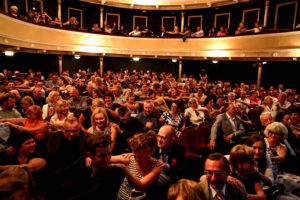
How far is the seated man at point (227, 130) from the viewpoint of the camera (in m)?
3.79

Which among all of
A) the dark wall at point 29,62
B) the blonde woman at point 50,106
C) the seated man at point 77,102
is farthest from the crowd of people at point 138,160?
the dark wall at point 29,62

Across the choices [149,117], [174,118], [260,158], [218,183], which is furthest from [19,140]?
[174,118]

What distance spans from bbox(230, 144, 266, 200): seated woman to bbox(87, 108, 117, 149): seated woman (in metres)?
1.73

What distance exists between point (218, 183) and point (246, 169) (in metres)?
0.47

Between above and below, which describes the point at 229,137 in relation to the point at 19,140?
below

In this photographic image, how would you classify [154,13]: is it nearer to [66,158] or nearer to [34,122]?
[34,122]

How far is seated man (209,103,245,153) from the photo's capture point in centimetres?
379

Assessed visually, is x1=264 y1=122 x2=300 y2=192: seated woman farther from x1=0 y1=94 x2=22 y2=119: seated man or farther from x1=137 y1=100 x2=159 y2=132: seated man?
x1=0 y1=94 x2=22 y2=119: seated man

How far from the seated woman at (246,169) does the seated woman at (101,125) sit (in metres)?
1.73

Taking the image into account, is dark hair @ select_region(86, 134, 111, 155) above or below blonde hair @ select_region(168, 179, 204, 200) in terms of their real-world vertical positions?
above

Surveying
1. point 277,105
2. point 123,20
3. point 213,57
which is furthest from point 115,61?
point 277,105

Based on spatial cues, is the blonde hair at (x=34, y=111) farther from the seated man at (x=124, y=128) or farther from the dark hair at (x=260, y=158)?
the dark hair at (x=260, y=158)

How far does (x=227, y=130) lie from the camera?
387 cm

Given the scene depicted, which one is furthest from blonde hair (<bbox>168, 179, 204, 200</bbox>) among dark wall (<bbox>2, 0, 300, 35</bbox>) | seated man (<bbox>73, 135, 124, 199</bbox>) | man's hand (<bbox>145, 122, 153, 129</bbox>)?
dark wall (<bbox>2, 0, 300, 35</bbox>)
